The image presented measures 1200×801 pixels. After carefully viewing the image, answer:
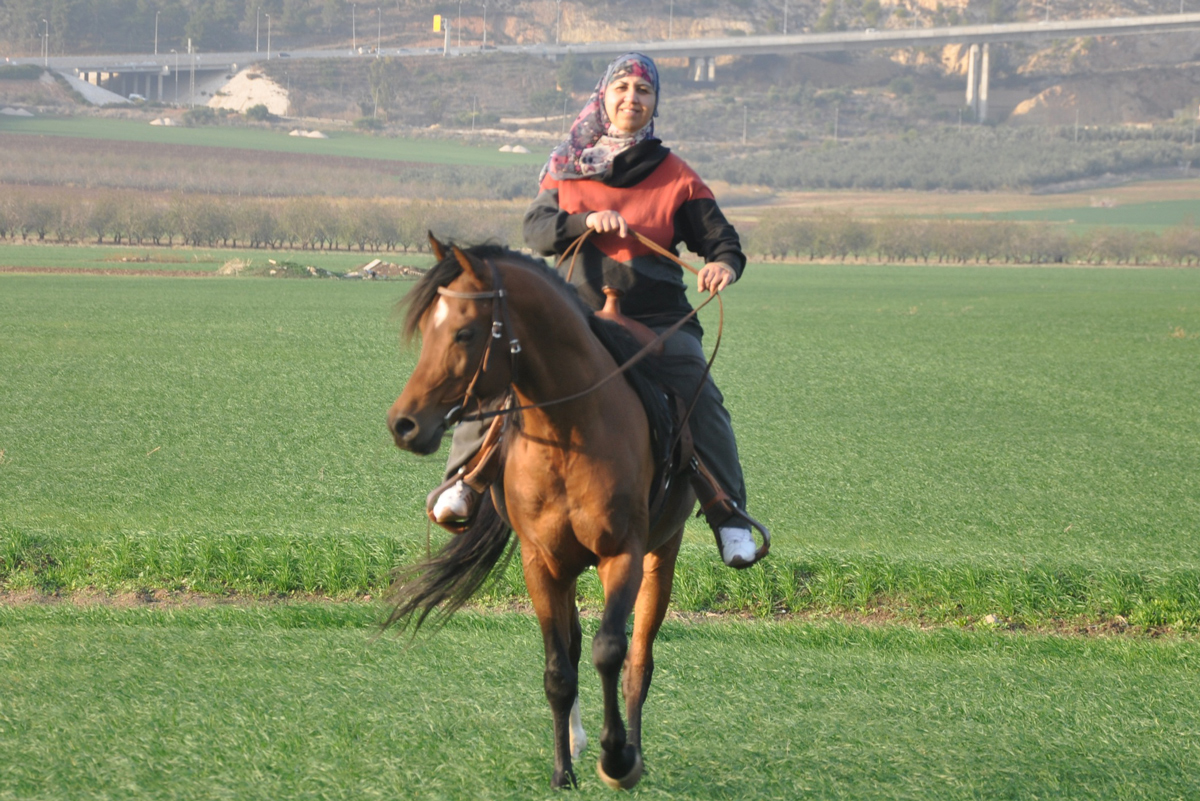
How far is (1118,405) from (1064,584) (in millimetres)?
10676

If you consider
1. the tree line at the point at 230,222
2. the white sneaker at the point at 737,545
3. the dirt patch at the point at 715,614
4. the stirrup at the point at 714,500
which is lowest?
the tree line at the point at 230,222

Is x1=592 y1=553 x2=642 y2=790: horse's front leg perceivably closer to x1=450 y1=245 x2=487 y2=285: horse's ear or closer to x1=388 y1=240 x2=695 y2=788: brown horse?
x1=388 y1=240 x2=695 y2=788: brown horse

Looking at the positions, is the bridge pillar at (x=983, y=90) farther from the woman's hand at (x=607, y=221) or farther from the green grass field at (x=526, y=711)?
the woman's hand at (x=607, y=221)

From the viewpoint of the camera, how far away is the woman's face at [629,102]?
484 cm

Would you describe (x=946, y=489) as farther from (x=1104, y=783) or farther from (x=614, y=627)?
(x=614, y=627)

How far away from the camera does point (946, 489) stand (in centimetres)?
1144

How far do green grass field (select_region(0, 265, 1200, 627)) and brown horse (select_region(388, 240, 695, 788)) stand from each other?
122 inches

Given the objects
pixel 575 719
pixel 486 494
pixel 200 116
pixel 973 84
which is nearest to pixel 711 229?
pixel 486 494

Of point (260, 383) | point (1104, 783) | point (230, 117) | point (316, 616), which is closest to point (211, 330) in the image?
point (260, 383)

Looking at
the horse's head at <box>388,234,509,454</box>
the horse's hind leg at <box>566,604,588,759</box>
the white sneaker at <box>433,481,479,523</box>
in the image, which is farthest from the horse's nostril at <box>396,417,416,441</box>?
the horse's hind leg at <box>566,604,588,759</box>

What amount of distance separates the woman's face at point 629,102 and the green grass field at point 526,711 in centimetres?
257

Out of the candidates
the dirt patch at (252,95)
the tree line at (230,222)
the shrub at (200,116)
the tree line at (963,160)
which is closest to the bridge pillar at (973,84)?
the tree line at (963,160)

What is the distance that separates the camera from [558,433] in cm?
406

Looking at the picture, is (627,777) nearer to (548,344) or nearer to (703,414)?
(703,414)
